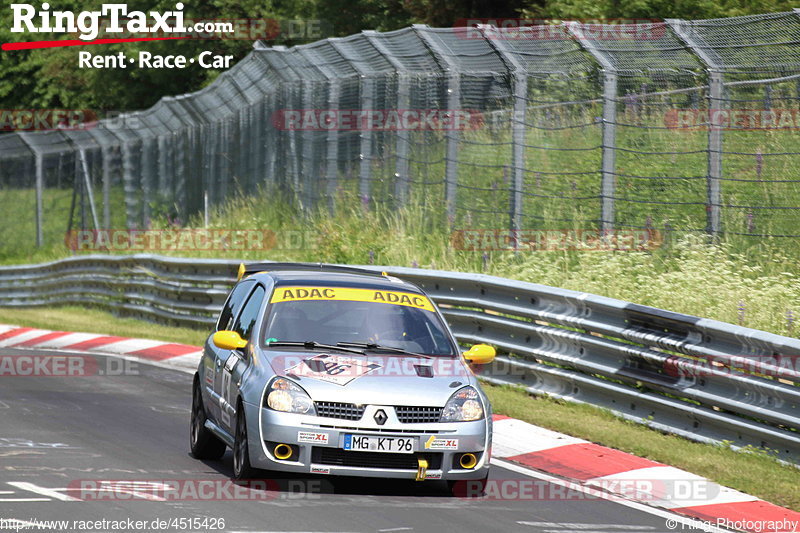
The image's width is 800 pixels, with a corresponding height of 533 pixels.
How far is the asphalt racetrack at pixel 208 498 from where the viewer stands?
26.8 feet

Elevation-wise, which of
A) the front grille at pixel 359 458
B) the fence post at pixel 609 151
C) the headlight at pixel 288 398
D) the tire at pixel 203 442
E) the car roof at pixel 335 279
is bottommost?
the tire at pixel 203 442

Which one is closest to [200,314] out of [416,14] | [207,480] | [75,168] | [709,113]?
[709,113]

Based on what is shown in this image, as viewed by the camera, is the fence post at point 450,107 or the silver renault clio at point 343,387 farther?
the fence post at point 450,107

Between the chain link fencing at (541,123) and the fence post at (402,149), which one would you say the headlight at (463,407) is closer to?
the chain link fencing at (541,123)

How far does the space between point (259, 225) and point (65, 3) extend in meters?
38.5

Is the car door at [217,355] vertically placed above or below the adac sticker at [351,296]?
below

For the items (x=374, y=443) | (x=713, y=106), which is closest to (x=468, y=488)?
(x=374, y=443)

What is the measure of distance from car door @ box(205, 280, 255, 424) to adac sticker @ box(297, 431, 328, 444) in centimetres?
138

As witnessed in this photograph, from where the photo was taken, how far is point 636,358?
494 inches

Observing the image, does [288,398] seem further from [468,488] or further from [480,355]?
[480,355]

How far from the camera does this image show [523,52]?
16.9 m

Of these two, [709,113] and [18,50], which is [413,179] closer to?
[709,113]

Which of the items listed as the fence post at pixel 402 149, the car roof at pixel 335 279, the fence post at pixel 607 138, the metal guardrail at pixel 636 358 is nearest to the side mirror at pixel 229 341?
the car roof at pixel 335 279

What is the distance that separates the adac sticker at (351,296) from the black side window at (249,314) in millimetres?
201
